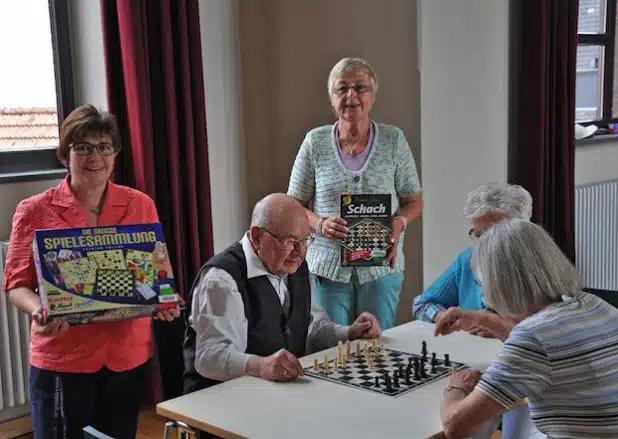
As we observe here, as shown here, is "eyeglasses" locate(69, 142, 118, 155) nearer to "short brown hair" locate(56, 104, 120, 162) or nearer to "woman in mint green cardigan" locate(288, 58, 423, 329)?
"short brown hair" locate(56, 104, 120, 162)

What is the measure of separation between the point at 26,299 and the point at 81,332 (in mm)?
202

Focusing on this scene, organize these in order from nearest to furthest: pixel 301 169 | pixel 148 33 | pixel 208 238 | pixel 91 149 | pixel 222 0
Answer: pixel 91 149, pixel 301 169, pixel 148 33, pixel 208 238, pixel 222 0

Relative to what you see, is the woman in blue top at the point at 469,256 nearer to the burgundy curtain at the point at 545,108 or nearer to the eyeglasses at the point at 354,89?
the eyeglasses at the point at 354,89

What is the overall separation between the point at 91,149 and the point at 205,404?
3.24 ft

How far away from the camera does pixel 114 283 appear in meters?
2.50

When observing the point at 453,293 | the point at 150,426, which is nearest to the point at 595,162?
the point at 453,293

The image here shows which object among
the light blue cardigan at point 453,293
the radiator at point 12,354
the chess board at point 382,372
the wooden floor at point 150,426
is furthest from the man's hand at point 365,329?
the radiator at point 12,354

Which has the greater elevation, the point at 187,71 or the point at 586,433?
the point at 187,71

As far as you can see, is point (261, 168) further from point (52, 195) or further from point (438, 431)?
point (438, 431)

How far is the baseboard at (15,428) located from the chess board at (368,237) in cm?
187

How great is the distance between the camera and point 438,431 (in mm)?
1939

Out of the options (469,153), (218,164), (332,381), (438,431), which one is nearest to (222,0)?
(218,164)

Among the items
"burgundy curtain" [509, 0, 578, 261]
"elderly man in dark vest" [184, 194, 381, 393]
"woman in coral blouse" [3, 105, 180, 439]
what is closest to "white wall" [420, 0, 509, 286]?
"burgundy curtain" [509, 0, 578, 261]

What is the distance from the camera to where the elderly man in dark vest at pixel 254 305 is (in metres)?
2.37
